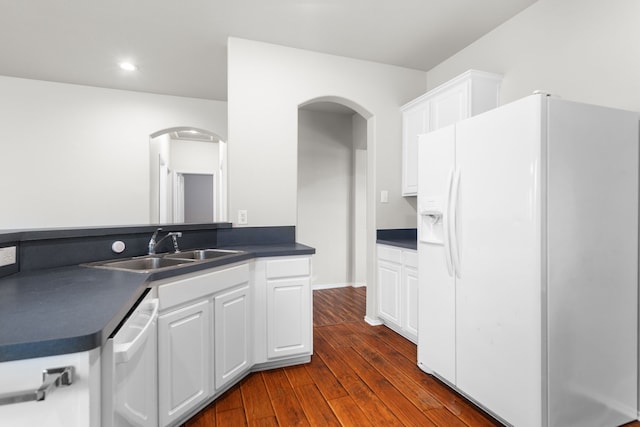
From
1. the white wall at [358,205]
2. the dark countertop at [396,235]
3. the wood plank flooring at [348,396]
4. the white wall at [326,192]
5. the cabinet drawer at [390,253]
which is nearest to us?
the wood plank flooring at [348,396]

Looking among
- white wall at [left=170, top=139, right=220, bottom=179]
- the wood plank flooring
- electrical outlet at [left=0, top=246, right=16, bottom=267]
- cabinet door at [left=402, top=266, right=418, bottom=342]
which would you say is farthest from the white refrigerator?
white wall at [left=170, top=139, right=220, bottom=179]

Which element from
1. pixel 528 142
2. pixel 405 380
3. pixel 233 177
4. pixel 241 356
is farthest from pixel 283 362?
pixel 528 142

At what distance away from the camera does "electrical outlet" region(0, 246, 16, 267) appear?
1494 millimetres

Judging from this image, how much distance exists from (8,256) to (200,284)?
0.88 m

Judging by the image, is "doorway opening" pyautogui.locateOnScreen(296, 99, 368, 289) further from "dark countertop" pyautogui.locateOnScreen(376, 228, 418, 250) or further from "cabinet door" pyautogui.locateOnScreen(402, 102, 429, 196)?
"cabinet door" pyautogui.locateOnScreen(402, 102, 429, 196)

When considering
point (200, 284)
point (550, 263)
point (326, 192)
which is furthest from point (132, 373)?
point (326, 192)

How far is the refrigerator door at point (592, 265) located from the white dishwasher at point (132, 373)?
1.79 meters

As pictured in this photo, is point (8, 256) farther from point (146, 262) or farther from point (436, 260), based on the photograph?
point (436, 260)

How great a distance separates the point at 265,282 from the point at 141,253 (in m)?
0.86

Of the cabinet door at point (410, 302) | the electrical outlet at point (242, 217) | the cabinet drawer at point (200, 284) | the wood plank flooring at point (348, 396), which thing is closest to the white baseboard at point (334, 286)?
the wood plank flooring at point (348, 396)

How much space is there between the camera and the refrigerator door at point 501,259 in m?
1.53

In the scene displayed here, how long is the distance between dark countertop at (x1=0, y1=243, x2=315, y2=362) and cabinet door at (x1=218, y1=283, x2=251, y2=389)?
14.6 inches

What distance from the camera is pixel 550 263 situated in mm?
1537

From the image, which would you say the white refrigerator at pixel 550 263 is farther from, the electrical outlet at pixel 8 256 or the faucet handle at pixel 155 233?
the electrical outlet at pixel 8 256
